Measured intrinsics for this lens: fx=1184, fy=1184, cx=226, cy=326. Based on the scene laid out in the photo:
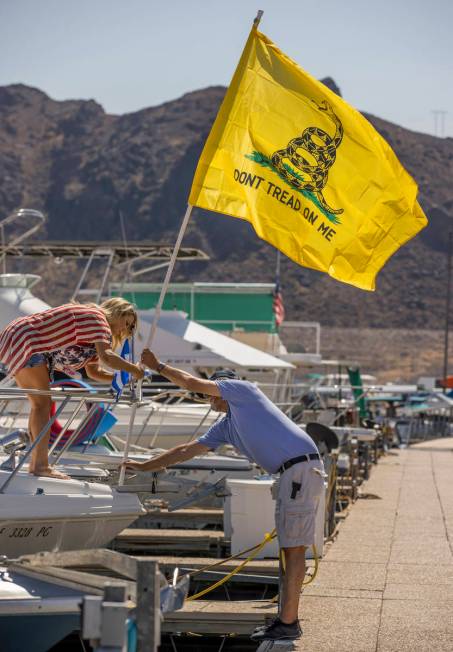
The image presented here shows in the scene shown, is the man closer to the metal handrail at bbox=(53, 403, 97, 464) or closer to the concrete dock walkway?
the concrete dock walkway

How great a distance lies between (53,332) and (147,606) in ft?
9.64

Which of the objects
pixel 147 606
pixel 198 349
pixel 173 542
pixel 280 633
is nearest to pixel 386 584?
pixel 280 633

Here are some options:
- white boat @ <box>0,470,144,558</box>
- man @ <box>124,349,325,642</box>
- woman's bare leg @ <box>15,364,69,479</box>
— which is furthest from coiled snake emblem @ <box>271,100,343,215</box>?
white boat @ <box>0,470,144,558</box>

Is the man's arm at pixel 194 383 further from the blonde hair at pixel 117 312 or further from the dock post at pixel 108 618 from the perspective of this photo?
the dock post at pixel 108 618

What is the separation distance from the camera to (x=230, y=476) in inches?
481

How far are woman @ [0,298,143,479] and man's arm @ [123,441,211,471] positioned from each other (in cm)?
52

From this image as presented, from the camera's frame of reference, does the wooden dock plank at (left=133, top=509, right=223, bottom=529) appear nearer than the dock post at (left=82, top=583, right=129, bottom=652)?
No

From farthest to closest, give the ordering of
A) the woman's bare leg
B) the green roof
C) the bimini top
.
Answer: the green roof → the bimini top → the woman's bare leg

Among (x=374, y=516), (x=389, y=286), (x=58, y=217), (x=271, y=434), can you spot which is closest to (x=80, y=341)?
(x=271, y=434)

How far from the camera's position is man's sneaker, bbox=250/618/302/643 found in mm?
6816

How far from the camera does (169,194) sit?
464 ft

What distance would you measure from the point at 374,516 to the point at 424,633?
6.20 metres

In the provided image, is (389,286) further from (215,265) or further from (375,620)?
(375,620)

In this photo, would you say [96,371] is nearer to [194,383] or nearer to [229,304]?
[194,383]
